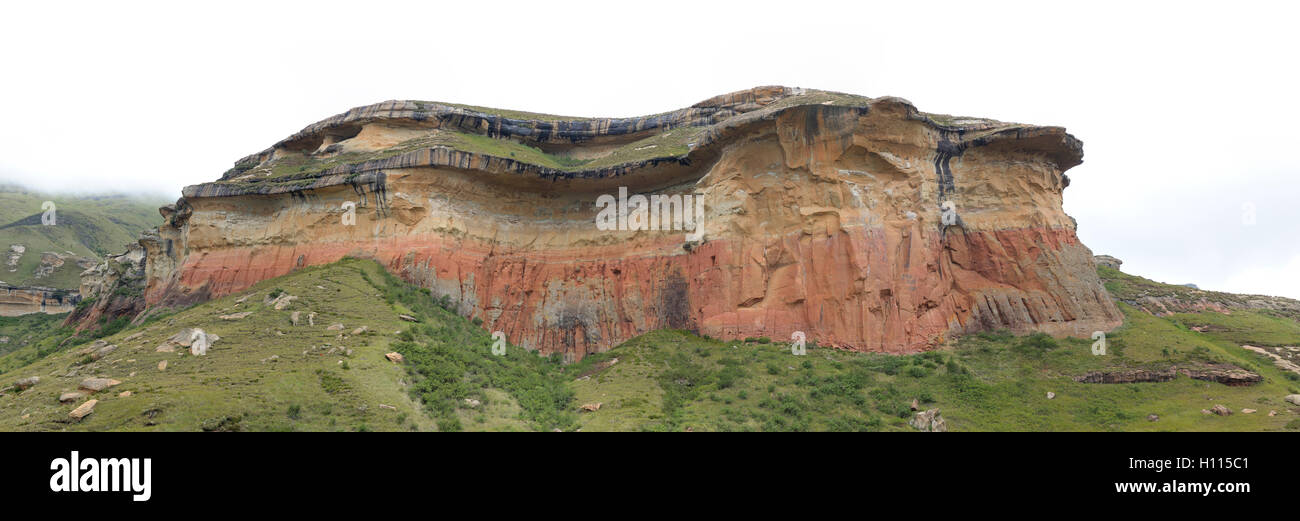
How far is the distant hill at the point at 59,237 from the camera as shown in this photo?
56.0 meters

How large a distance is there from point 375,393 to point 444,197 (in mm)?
13444

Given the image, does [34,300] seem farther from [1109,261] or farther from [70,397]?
[1109,261]

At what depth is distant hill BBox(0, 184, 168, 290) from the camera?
56.0 m

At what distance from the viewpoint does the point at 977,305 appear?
22.7 metres

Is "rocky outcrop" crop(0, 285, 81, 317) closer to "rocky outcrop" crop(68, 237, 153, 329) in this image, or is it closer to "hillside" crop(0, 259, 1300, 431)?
"rocky outcrop" crop(68, 237, 153, 329)

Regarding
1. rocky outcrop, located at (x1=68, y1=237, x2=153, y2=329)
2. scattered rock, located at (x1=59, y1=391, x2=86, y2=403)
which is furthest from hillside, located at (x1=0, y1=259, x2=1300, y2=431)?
rocky outcrop, located at (x1=68, y1=237, x2=153, y2=329)

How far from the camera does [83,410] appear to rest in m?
11.9

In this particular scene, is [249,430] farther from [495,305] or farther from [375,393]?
[495,305]

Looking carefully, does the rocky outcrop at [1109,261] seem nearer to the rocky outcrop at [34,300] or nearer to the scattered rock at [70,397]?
the scattered rock at [70,397]

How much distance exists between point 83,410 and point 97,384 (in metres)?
1.53

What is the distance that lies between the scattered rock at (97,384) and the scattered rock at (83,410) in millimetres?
969

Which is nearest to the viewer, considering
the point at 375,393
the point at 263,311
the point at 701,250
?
A: the point at 375,393

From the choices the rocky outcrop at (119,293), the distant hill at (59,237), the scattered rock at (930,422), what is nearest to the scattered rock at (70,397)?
the scattered rock at (930,422)

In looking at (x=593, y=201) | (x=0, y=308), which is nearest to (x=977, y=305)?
(x=593, y=201)
